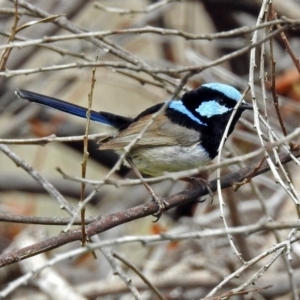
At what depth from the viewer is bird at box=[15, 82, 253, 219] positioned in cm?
333

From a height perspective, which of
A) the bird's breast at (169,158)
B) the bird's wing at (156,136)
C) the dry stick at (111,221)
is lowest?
the dry stick at (111,221)

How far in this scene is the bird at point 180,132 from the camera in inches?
131

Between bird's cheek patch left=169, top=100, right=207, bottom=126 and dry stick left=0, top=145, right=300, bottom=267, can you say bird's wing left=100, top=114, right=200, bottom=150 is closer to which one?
bird's cheek patch left=169, top=100, right=207, bottom=126

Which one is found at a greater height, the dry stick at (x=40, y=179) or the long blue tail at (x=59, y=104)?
the long blue tail at (x=59, y=104)

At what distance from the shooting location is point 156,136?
11.3 ft

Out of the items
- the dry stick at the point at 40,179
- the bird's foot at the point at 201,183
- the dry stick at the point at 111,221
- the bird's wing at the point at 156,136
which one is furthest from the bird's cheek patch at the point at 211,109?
the dry stick at the point at 40,179

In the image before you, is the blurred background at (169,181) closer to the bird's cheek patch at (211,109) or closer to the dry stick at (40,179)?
the bird's cheek patch at (211,109)

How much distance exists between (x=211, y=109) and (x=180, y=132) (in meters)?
0.20

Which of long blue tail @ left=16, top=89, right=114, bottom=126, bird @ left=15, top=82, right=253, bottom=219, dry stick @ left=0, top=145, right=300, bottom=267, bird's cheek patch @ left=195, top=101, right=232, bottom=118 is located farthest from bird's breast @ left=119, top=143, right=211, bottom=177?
dry stick @ left=0, top=145, right=300, bottom=267

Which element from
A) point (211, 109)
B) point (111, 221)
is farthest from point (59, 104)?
point (111, 221)

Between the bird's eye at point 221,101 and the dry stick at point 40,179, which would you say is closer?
the dry stick at point 40,179

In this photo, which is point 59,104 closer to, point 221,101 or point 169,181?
point 221,101

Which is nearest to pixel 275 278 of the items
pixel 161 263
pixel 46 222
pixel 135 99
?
pixel 161 263

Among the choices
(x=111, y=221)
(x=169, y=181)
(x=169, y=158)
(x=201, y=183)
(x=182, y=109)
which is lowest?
(x=111, y=221)
